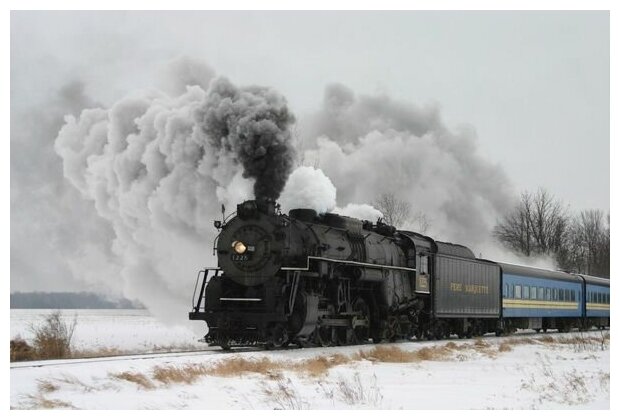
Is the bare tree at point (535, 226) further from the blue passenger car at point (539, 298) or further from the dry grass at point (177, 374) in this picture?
the dry grass at point (177, 374)

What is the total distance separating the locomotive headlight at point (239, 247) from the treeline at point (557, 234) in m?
20.5

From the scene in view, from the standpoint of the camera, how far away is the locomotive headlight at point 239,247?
18.8 meters

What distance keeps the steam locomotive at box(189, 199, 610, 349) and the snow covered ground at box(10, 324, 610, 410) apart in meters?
1.71

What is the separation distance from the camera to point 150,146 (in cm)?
3431

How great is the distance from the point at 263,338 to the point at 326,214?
186 inches

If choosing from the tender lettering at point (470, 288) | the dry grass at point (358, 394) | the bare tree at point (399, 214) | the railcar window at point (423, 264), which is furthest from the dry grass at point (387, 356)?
the bare tree at point (399, 214)

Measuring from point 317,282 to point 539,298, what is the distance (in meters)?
16.4

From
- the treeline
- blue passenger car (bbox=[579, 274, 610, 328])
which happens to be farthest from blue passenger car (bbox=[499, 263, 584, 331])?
the treeline

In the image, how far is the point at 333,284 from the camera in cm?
2025

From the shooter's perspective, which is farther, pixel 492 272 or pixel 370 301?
pixel 492 272

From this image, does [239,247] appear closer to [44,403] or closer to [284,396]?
[284,396]
